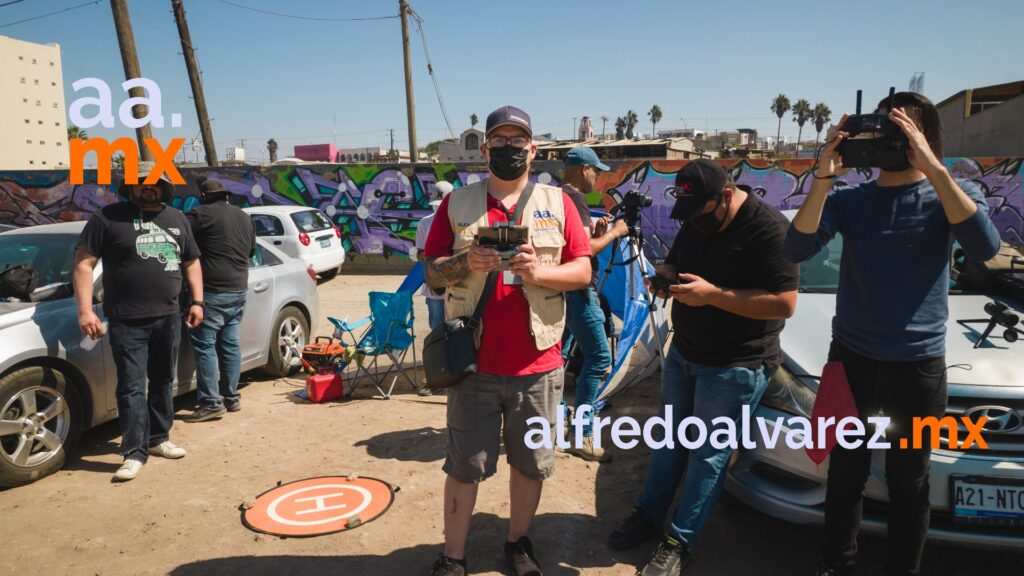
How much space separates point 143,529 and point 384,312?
2.72 m

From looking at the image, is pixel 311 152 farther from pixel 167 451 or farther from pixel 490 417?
pixel 490 417

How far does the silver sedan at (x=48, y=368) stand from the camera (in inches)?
158

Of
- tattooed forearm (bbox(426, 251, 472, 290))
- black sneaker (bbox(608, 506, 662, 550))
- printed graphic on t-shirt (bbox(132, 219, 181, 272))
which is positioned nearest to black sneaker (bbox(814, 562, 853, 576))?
black sneaker (bbox(608, 506, 662, 550))

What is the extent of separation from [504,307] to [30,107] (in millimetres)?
92919

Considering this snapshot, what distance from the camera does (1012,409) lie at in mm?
2803

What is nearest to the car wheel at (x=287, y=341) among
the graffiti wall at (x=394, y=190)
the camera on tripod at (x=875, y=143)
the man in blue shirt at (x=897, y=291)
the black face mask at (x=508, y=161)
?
the black face mask at (x=508, y=161)

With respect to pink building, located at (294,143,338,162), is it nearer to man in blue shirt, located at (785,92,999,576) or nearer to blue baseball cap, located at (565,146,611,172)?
blue baseball cap, located at (565,146,611,172)

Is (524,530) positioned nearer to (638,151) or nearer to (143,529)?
(143,529)

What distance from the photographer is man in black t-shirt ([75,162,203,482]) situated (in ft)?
13.7

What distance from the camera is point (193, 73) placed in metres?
16.8

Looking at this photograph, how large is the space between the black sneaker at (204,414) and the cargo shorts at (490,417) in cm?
320

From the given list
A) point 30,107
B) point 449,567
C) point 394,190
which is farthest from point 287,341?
point 30,107

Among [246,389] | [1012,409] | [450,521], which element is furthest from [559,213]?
[246,389]

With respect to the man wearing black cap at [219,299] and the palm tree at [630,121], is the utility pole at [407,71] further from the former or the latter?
the palm tree at [630,121]
